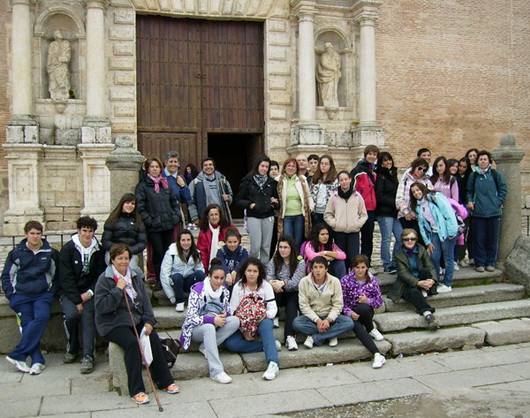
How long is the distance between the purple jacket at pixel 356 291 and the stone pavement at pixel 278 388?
0.77 metres

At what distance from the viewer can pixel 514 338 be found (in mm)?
8016

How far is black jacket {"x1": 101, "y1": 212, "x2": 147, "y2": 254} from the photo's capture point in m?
7.31

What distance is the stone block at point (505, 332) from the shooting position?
7.92 metres

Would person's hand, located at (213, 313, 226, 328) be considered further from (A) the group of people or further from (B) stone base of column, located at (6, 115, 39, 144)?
(B) stone base of column, located at (6, 115, 39, 144)

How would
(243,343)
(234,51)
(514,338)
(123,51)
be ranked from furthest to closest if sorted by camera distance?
(234,51) < (123,51) < (514,338) < (243,343)

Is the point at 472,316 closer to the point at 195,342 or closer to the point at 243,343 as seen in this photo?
the point at 243,343

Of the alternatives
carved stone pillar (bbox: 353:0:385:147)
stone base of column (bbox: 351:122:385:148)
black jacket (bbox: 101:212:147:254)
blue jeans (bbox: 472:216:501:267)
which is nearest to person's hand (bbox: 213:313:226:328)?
black jacket (bbox: 101:212:147:254)

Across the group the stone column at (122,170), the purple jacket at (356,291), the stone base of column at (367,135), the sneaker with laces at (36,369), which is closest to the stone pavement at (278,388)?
the sneaker with laces at (36,369)

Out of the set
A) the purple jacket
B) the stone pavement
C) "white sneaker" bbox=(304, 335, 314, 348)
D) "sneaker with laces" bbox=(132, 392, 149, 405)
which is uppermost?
the purple jacket

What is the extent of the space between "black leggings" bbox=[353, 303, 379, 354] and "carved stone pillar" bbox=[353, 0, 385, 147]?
9.02 metres

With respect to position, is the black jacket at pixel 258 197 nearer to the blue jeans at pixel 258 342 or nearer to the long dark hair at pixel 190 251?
the long dark hair at pixel 190 251

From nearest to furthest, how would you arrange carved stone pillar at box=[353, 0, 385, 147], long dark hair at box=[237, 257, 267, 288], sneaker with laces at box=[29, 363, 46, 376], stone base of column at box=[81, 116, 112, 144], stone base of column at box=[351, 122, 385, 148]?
sneaker with laces at box=[29, 363, 46, 376] < long dark hair at box=[237, 257, 267, 288] < stone base of column at box=[81, 116, 112, 144] < stone base of column at box=[351, 122, 385, 148] < carved stone pillar at box=[353, 0, 385, 147]

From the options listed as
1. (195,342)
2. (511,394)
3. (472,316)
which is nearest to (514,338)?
(472,316)

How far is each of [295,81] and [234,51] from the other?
1834 mm
